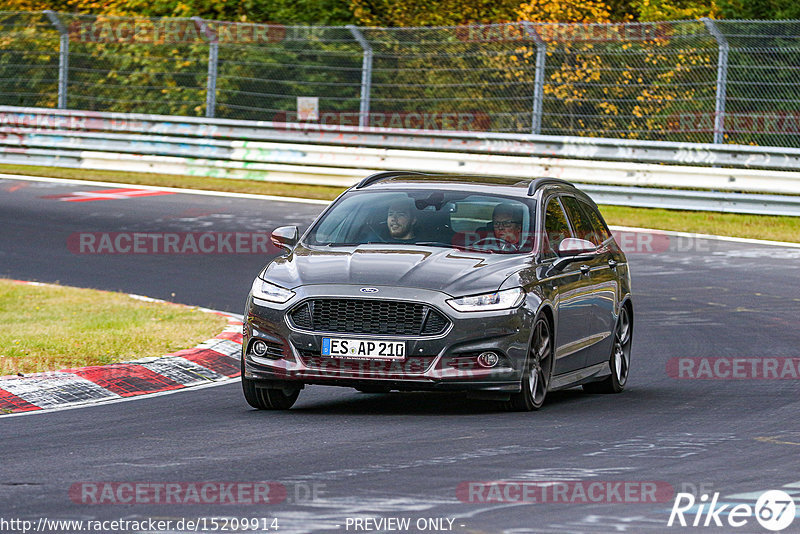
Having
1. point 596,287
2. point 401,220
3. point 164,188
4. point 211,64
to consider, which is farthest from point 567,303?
point 211,64

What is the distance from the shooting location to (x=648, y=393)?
1109cm

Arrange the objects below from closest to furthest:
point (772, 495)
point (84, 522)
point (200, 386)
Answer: point (84, 522) → point (772, 495) → point (200, 386)

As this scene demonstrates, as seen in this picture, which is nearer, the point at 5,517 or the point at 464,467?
the point at 5,517

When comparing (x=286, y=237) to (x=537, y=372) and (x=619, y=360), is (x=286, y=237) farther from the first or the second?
(x=619, y=360)

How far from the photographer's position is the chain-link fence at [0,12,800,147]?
23.2 metres

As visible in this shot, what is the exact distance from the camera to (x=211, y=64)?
91.5ft

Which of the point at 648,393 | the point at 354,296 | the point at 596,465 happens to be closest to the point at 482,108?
the point at 648,393

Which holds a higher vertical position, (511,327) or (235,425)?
(511,327)

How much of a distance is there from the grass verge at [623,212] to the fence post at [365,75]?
137 centimetres

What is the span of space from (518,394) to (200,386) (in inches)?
100

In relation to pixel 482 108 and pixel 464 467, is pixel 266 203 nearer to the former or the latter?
pixel 482 108

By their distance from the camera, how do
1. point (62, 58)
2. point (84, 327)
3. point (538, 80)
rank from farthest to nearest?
point (62, 58) < point (538, 80) < point (84, 327)

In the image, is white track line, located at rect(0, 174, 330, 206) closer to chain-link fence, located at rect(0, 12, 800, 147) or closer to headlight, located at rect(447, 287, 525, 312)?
chain-link fence, located at rect(0, 12, 800, 147)

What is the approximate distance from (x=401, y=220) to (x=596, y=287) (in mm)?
1612
